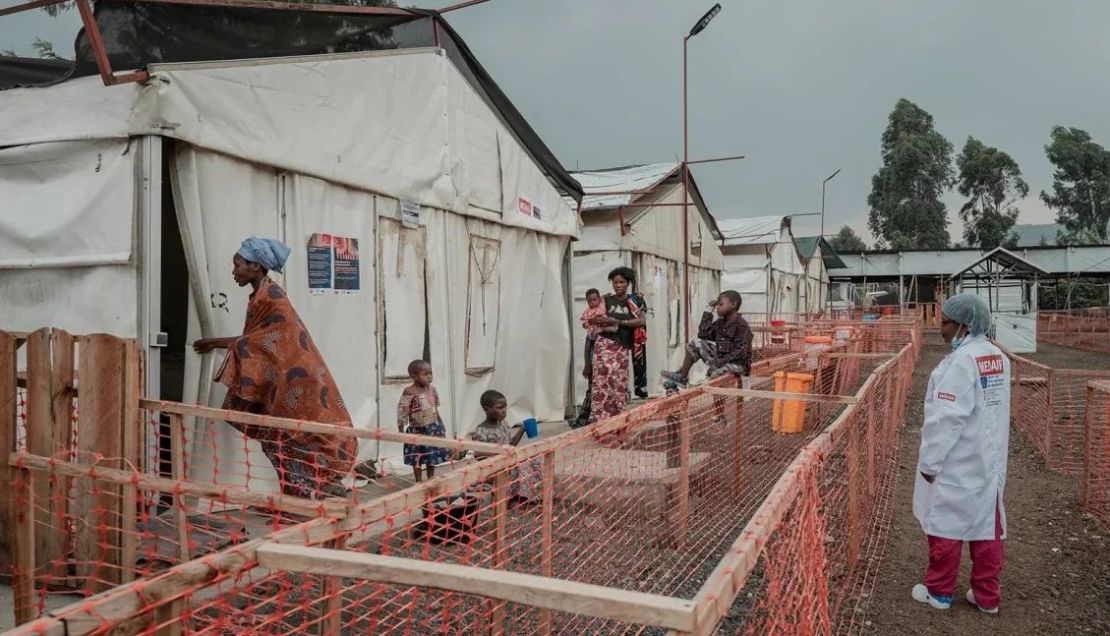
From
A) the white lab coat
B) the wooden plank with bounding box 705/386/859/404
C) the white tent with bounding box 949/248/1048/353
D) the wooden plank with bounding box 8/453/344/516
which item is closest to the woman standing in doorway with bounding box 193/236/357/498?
the wooden plank with bounding box 8/453/344/516

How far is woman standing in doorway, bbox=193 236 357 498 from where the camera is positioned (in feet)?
13.8

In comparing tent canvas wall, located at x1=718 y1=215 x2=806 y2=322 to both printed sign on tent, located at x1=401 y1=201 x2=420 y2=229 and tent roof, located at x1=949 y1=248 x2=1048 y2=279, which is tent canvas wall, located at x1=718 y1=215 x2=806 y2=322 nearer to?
tent roof, located at x1=949 y1=248 x2=1048 y2=279

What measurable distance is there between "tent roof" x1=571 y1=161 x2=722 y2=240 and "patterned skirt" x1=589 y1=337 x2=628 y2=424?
3.42m

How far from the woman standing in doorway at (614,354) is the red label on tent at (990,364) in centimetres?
395

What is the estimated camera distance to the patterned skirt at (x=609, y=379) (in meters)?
8.17

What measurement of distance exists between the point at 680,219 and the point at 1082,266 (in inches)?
1178

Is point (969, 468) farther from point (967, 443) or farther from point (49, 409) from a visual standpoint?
point (49, 409)

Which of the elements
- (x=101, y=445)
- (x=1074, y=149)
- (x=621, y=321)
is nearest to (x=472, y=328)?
(x=621, y=321)

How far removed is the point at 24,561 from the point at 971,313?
4.65 metres

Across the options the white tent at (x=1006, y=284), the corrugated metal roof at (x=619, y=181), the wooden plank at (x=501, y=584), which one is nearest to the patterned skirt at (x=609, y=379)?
the corrugated metal roof at (x=619, y=181)

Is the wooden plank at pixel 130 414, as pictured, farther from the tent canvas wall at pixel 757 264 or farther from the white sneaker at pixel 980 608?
the tent canvas wall at pixel 757 264

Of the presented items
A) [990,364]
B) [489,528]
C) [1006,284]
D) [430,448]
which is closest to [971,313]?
[990,364]

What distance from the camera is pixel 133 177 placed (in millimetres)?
4629

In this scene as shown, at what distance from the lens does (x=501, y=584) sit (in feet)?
5.07
